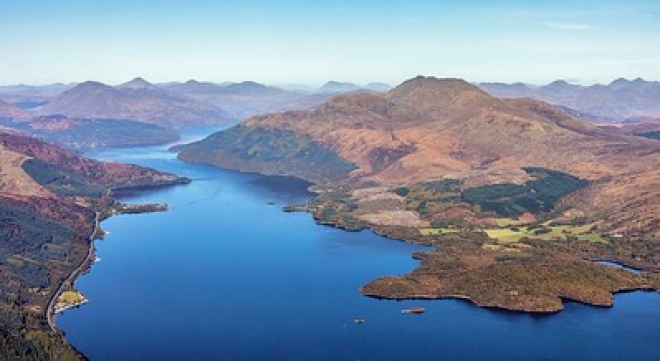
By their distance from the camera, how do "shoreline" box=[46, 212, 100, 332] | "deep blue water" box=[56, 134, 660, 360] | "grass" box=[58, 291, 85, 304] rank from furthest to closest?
"grass" box=[58, 291, 85, 304], "shoreline" box=[46, 212, 100, 332], "deep blue water" box=[56, 134, 660, 360]

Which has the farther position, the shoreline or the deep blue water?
the shoreline

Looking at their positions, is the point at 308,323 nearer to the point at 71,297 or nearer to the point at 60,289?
the point at 71,297

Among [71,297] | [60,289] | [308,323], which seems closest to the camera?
[308,323]

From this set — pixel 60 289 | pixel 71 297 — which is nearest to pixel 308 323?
pixel 71 297

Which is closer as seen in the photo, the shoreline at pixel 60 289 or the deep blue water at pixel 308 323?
the deep blue water at pixel 308 323

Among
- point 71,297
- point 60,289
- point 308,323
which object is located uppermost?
point 308,323

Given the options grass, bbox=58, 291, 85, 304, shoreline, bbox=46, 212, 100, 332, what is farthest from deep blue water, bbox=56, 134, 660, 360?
grass, bbox=58, 291, 85, 304

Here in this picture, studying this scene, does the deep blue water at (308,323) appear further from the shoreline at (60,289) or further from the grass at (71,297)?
the grass at (71,297)

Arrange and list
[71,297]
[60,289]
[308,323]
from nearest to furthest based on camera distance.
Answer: [308,323] → [71,297] → [60,289]

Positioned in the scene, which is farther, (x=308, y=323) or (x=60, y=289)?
(x=60, y=289)

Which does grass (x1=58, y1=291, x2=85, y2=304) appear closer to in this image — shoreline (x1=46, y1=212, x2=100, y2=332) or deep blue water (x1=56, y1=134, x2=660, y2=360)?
shoreline (x1=46, y1=212, x2=100, y2=332)

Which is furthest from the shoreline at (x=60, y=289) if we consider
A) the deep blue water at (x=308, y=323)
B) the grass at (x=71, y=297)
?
the deep blue water at (x=308, y=323)

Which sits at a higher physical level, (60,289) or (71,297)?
(71,297)
